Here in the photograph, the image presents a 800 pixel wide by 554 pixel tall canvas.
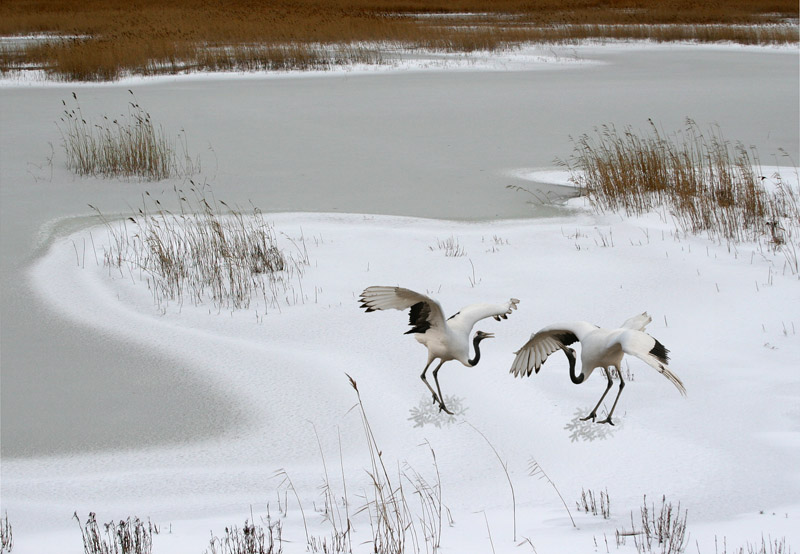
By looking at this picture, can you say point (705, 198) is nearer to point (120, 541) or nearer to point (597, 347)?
point (120, 541)

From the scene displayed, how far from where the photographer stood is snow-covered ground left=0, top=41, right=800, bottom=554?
→ 2301 millimetres

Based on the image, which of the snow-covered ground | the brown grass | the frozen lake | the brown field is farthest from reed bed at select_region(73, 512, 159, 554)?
the brown field

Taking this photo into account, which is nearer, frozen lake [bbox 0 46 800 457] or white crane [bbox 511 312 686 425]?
white crane [bbox 511 312 686 425]

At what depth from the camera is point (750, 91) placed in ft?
40.5

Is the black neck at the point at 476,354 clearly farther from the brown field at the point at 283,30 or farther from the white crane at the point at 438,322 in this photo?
the brown field at the point at 283,30

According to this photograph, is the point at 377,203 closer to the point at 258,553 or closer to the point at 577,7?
the point at 258,553

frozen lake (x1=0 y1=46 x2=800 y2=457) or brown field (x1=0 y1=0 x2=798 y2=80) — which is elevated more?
brown field (x1=0 y1=0 x2=798 y2=80)

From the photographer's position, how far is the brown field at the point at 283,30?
16.1m

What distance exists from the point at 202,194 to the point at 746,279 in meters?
4.43

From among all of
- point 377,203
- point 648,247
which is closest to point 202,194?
point 377,203

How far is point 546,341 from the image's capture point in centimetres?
134

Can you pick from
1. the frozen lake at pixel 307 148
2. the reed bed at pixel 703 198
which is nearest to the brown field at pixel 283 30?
the frozen lake at pixel 307 148

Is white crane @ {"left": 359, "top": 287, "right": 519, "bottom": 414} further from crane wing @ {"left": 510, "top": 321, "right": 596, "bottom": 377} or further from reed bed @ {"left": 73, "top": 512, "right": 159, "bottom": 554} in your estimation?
reed bed @ {"left": 73, "top": 512, "right": 159, "bottom": 554}

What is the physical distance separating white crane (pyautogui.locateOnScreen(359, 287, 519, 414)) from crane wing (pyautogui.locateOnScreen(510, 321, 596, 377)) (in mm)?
64
